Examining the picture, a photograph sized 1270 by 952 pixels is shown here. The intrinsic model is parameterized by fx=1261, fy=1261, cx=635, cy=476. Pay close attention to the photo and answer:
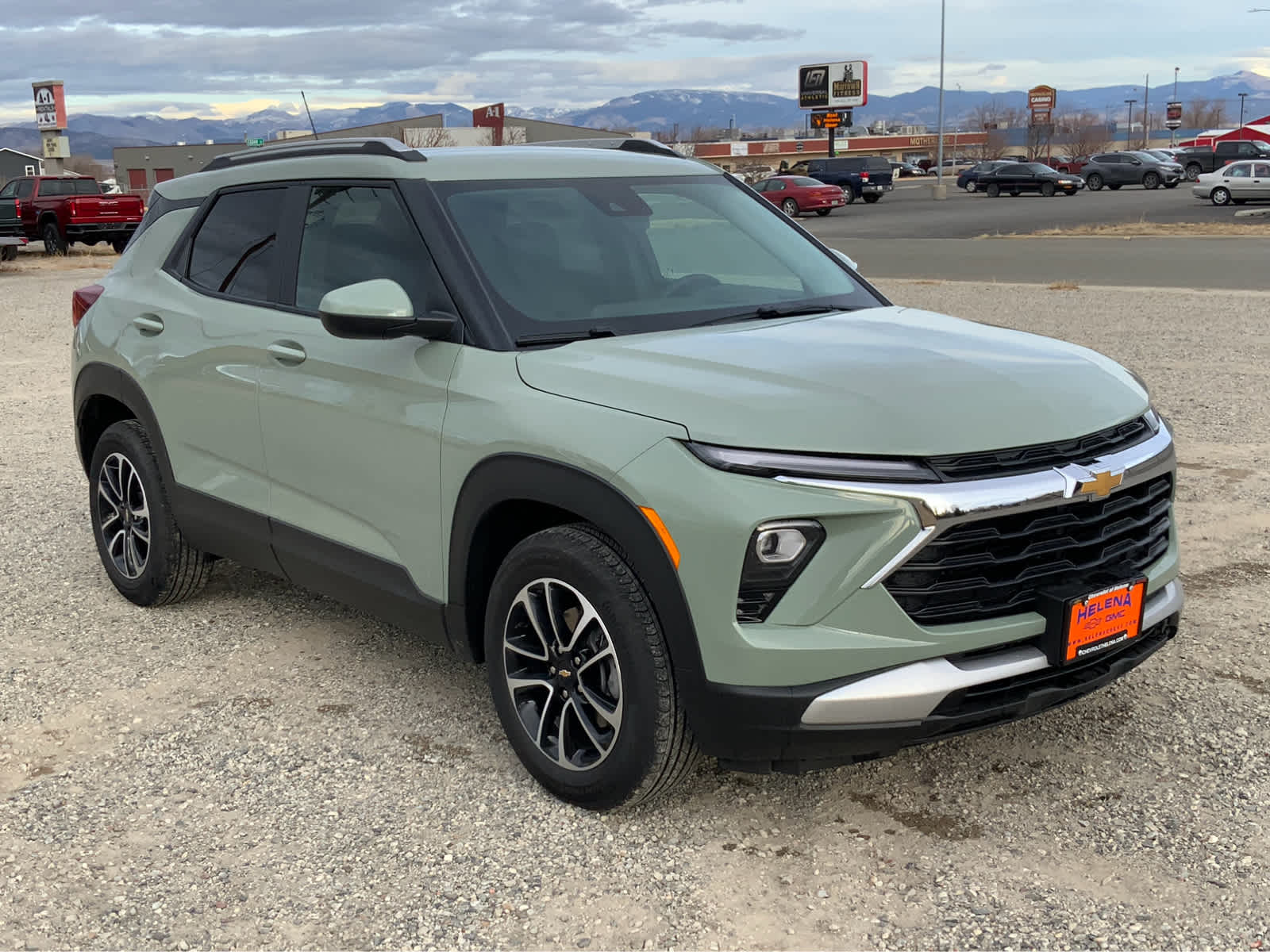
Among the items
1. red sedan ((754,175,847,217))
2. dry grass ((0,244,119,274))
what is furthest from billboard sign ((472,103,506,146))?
dry grass ((0,244,119,274))

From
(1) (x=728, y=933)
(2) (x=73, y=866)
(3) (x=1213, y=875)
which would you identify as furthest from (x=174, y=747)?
(3) (x=1213, y=875)

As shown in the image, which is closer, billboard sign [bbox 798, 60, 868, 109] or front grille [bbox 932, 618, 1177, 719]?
front grille [bbox 932, 618, 1177, 719]

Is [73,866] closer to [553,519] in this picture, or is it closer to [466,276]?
[553,519]

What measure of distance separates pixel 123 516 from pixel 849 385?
353 cm

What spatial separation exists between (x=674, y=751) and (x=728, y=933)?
477mm

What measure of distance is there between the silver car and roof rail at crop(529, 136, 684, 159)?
38375 millimetres

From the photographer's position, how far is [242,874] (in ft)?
10.8

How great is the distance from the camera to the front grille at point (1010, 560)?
117 inches

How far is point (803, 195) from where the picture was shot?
43031 millimetres

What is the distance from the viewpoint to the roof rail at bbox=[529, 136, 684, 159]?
489cm

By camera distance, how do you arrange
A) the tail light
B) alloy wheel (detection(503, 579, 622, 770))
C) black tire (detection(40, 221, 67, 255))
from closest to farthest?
alloy wheel (detection(503, 579, 622, 770)), the tail light, black tire (detection(40, 221, 67, 255))

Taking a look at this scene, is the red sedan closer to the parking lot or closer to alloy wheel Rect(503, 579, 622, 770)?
the parking lot

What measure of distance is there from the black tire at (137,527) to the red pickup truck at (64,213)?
2425 centimetres

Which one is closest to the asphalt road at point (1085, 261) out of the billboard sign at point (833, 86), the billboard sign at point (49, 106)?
the billboard sign at point (49, 106)
